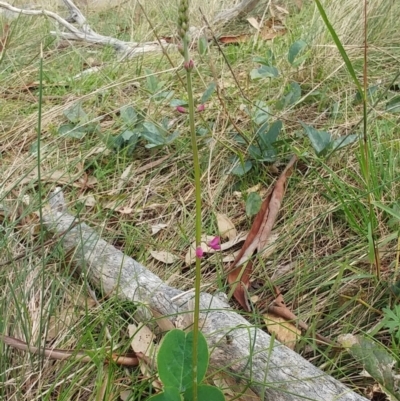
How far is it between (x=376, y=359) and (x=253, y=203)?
66cm

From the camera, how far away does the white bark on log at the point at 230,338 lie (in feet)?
3.48

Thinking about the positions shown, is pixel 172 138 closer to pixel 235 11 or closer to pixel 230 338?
pixel 230 338

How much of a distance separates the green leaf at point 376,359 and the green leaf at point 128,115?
1.27 meters

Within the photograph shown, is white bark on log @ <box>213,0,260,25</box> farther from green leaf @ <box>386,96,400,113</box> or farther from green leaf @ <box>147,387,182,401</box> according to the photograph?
green leaf @ <box>147,387,182,401</box>

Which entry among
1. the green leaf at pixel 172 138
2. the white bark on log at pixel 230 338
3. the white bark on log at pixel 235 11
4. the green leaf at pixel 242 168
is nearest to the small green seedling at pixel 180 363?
the white bark on log at pixel 230 338

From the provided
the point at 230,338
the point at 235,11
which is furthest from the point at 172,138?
the point at 235,11

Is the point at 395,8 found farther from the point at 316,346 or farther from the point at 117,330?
the point at 117,330

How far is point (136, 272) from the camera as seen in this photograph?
1.41 m

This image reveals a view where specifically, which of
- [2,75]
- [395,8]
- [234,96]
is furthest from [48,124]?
[395,8]

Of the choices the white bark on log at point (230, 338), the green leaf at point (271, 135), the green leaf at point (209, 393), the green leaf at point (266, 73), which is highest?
the green leaf at point (266, 73)

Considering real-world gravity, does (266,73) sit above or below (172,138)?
above

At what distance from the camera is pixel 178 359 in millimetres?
949

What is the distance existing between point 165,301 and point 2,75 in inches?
77.2

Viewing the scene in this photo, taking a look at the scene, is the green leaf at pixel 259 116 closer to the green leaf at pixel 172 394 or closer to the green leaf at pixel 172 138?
the green leaf at pixel 172 138
